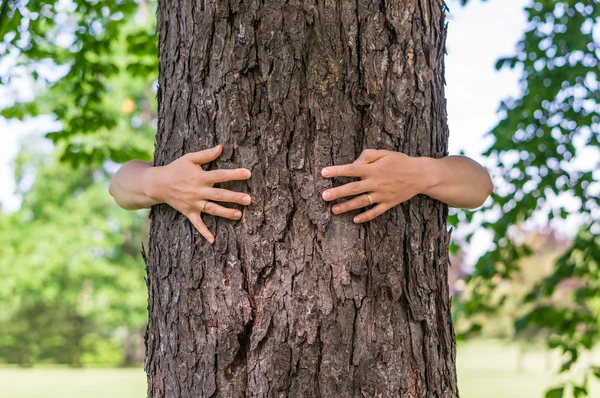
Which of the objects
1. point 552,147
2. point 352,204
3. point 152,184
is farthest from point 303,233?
point 552,147

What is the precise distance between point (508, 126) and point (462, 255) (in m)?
12.6

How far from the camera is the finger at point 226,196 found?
1.59 m

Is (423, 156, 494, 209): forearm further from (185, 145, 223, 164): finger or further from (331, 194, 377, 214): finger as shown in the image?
(185, 145, 223, 164): finger

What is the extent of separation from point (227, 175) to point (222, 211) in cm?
10

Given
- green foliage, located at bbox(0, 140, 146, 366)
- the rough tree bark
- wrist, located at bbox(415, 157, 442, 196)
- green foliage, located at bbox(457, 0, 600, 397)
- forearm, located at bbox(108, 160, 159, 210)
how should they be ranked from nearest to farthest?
the rough tree bark, wrist, located at bbox(415, 157, 442, 196), forearm, located at bbox(108, 160, 159, 210), green foliage, located at bbox(457, 0, 600, 397), green foliage, located at bbox(0, 140, 146, 366)

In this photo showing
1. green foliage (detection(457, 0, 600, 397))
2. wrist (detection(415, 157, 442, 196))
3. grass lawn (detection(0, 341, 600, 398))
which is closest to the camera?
wrist (detection(415, 157, 442, 196))

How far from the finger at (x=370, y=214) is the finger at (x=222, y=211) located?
1.07 feet

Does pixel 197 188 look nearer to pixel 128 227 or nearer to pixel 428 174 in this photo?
pixel 428 174

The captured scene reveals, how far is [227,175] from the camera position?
1607mm

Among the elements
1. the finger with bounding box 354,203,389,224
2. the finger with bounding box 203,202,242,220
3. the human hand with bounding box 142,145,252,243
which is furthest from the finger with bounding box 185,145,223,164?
the finger with bounding box 354,203,389,224

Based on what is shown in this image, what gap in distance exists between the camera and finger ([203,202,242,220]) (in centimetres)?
160

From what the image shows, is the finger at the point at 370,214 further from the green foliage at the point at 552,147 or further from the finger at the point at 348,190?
the green foliage at the point at 552,147

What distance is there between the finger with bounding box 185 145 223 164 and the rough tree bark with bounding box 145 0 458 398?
2 centimetres

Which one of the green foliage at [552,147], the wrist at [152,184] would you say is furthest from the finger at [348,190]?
the green foliage at [552,147]
